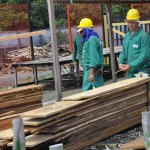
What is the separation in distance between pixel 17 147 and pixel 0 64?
36.3ft

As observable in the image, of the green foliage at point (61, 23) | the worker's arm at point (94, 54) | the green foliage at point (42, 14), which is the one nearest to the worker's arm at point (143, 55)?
the worker's arm at point (94, 54)

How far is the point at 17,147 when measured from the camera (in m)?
6.35

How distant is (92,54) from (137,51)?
86cm

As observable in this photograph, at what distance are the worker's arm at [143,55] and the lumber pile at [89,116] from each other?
0.29 m

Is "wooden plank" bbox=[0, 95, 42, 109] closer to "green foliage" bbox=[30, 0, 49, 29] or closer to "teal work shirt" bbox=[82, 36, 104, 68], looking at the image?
"teal work shirt" bbox=[82, 36, 104, 68]

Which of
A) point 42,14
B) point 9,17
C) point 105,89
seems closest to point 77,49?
point 9,17

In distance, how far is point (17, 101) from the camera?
31.4ft

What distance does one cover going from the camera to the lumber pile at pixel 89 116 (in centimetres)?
729

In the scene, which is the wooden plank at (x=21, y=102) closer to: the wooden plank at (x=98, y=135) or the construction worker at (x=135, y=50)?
the construction worker at (x=135, y=50)

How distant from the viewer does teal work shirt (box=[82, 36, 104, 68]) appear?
9695 mm

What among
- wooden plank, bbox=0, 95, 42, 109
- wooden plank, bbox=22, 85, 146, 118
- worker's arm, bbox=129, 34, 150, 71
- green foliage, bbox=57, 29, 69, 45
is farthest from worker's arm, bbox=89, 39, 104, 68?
green foliage, bbox=57, 29, 69, 45

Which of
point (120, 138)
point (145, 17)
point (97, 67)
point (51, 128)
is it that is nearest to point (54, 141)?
point (51, 128)

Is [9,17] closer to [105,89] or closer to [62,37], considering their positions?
[105,89]

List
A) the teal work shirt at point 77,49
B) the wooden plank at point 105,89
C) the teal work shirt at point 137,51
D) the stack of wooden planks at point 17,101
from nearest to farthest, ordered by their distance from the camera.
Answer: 1. the wooden plank at point 105,89
2. the stack of wooden planks at point 17,101
3. the teal work shirt at point 137,51
4. the teal work shirt at point 77,49
